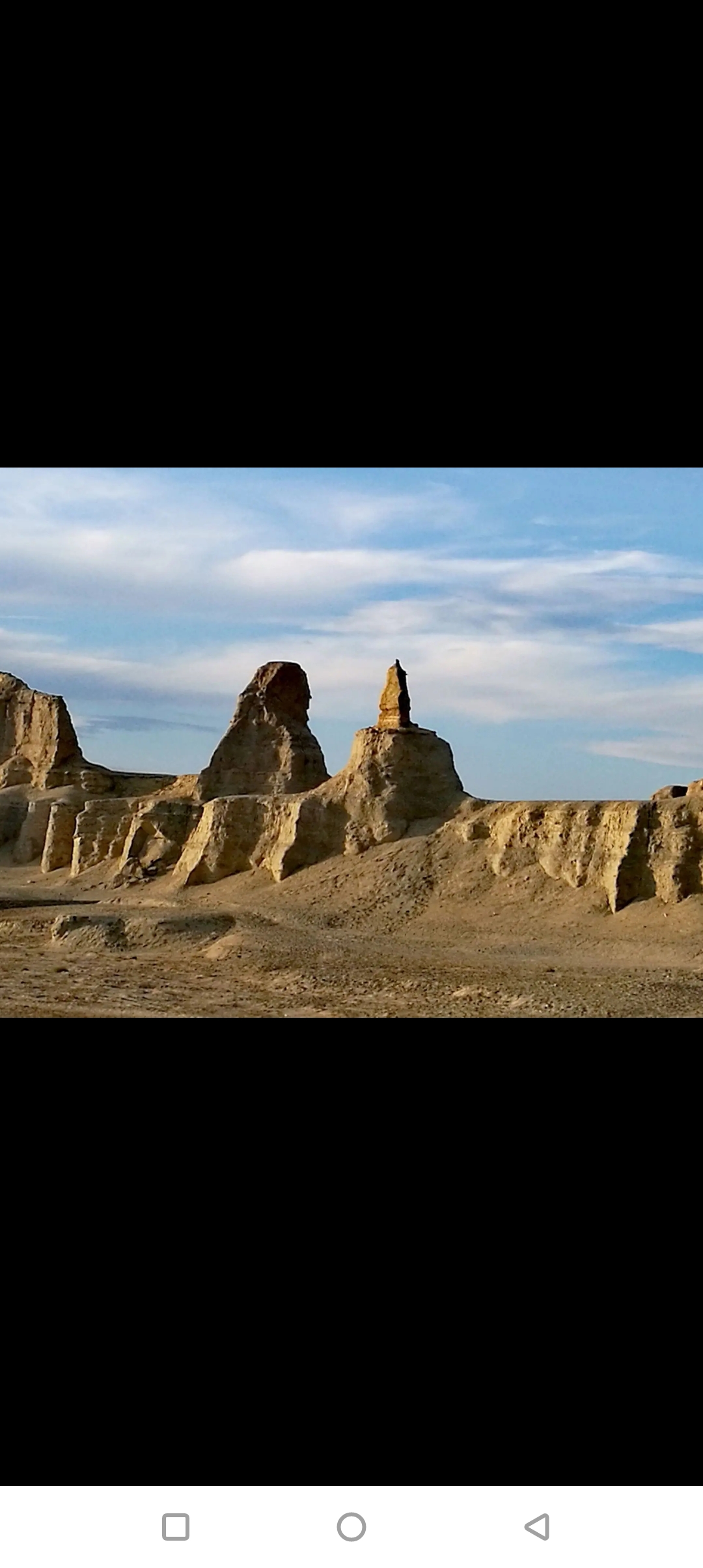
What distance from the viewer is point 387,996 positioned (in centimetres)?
1908

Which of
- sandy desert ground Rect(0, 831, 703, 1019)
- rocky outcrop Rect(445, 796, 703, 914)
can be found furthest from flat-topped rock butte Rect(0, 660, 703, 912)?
sandy desert ground Rect(0, 831, 703, 1019)

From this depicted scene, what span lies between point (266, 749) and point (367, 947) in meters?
20.4

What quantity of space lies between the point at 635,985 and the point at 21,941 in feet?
50.4

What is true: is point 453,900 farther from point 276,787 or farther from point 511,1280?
point 511,1280

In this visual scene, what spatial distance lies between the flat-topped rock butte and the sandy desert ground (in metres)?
0.70

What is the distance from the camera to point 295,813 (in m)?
33.8

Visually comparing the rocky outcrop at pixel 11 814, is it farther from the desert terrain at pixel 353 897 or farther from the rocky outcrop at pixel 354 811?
the rocky outcrop at pixel 354 811

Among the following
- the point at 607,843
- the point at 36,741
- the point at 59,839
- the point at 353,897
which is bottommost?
the point at 353,897

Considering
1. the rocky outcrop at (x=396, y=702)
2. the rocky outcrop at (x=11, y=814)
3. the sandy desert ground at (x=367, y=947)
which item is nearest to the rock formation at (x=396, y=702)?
the rocky outcrop at (x=396, y=702)

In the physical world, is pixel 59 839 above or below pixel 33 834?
below

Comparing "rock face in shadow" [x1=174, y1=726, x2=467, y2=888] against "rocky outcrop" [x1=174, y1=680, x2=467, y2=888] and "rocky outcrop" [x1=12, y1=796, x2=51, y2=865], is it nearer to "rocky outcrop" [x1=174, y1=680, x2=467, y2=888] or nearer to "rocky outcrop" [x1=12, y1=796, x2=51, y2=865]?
"rocky outcrop" [x1=174, y1=680, x2=467, y2=888]

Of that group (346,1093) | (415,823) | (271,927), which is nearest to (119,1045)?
(346,1093)

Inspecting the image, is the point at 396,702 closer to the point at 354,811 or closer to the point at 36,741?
the point at 354,811

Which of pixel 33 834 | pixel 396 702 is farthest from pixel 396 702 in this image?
pixel 33 834
